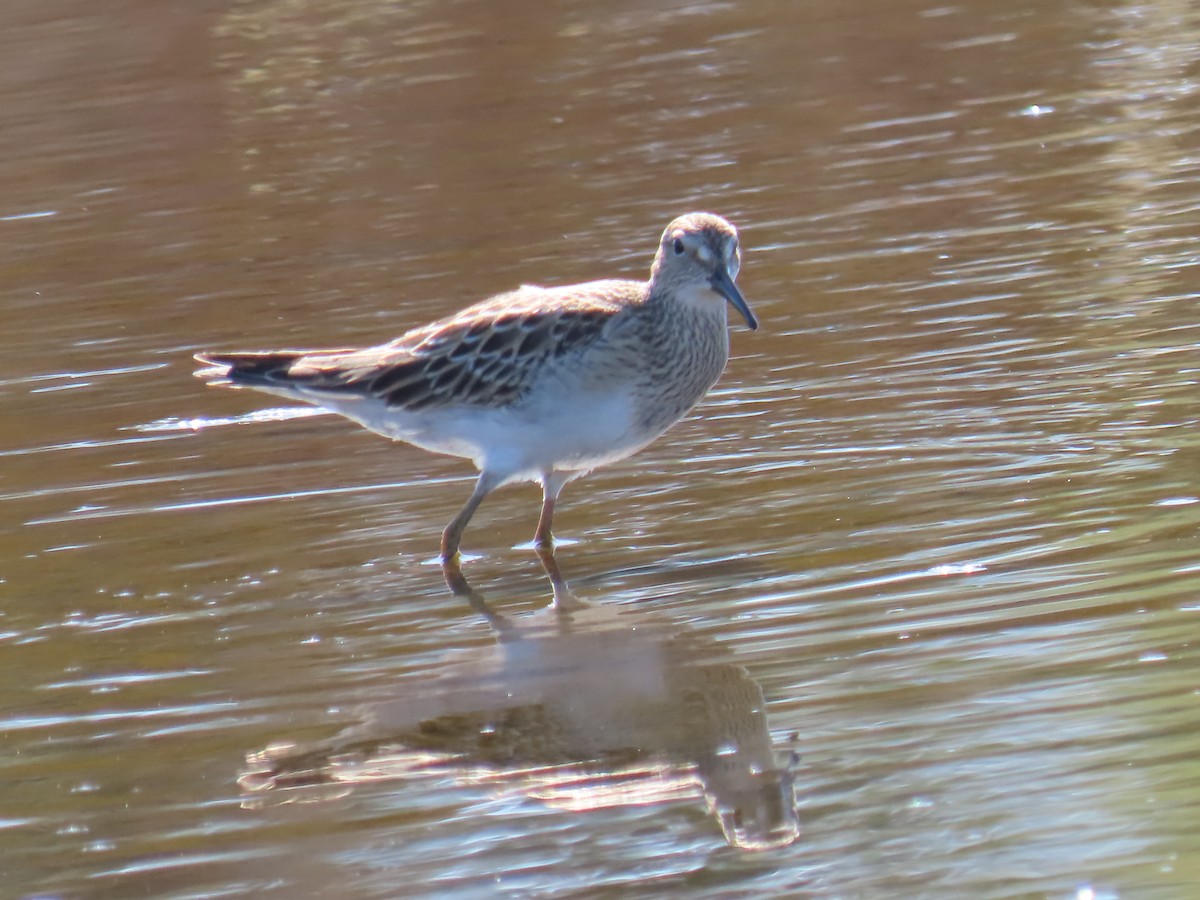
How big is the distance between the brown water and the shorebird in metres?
0.41

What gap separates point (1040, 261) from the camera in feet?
38.8

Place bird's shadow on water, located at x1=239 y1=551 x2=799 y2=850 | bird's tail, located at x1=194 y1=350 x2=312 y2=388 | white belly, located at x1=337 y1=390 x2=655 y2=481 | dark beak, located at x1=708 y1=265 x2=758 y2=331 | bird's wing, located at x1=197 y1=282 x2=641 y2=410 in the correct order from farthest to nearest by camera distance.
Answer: bird's tail, located at x1=194 y1=350 x2=312 y2=388, bird's wing, located at x1=197 y1=282 x2=641 y2=410, white belly, located at x1=337 y1=390 x2=655 y2=481, dark beak, located at x1=708 y1=265 x2=758 y2=331, bird's shadow on water, located at x1=239 y1=551 x2=799 y2=850

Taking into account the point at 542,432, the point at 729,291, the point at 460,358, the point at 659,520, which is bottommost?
the point at 659,520

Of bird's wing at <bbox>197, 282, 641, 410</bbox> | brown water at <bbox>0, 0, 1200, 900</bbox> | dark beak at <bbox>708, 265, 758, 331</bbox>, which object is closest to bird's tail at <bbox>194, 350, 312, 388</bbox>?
bird's wing at <bbox>197, 282, 641, 410</bbox>

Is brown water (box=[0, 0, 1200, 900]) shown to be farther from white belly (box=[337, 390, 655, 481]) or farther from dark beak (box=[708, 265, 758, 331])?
dark beak (box=[708, 265, 758, 331])

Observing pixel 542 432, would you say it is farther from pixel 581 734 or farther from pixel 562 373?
pixel 581 734

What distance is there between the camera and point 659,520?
8844 mm

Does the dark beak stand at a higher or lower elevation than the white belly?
higher

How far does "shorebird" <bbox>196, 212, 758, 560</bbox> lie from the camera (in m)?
8.70

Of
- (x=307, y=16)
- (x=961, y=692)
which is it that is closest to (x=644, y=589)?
(x=961, y=692)

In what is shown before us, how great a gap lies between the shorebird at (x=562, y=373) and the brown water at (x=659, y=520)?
408mm

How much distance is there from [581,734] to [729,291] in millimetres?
2554

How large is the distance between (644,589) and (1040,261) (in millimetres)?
4687

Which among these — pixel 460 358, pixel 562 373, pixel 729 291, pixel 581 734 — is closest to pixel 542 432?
pixel 562 373
